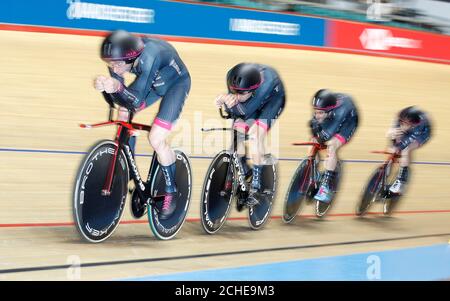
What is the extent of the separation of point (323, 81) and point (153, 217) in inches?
181

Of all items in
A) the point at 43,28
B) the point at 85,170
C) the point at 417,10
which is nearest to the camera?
the point at 85,170

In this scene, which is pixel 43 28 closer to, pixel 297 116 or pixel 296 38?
pixel 297 116

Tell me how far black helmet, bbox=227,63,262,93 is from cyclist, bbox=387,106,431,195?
1.91 metres

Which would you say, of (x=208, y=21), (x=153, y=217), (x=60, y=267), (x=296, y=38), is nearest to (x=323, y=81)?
(x=296, y=38)

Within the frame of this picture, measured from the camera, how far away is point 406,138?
5770 mm

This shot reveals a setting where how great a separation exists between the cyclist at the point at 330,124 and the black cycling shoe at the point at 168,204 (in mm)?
1474

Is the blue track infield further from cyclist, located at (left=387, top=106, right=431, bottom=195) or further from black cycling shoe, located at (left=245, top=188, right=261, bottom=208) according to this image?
cyclist, located at (left=387, top=106, right=431, bottom=195)

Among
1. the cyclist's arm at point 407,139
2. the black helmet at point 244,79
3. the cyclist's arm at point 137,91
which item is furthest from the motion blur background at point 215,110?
the black helmet at point 244,79

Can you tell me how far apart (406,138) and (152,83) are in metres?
2.77

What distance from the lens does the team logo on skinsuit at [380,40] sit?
9.38 metres

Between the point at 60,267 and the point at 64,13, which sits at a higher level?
the point at 64,13

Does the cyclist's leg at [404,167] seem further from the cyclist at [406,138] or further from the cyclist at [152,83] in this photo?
the cyclist at [152,83]

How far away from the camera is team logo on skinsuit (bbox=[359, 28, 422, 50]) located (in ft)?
30.8

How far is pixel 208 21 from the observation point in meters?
7.57
